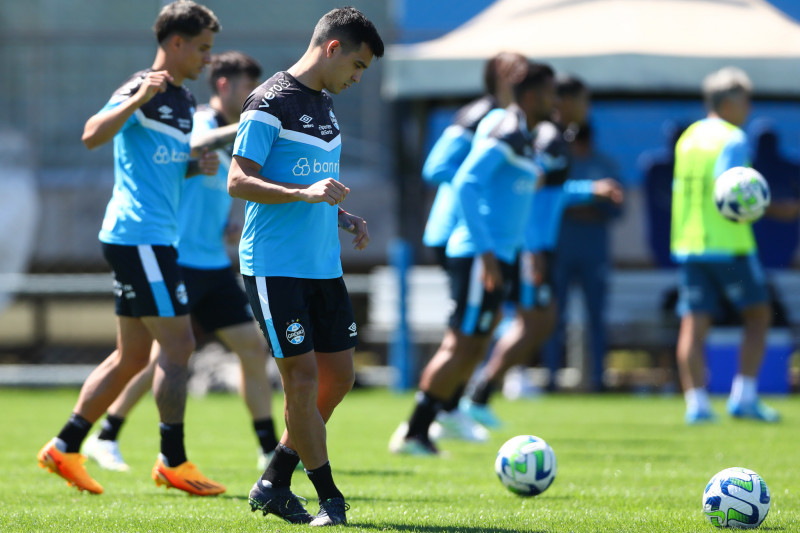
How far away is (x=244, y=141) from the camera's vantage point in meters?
4.36

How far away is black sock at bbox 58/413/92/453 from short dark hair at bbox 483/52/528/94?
11.5 ft

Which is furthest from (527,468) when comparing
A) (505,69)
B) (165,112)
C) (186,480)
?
(505,69)

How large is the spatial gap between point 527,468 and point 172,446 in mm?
1592

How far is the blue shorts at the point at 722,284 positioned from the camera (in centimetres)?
909

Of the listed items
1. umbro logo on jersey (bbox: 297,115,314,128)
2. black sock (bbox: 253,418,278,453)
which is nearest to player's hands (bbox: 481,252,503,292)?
black sock (bbox: 253,418,278,453)

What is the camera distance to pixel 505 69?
304 inches

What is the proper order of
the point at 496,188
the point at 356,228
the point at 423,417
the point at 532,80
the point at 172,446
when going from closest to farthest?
the point at 356,228
the point at 172,446
the point at 423,417
the point at 496,188
the point at 532,80

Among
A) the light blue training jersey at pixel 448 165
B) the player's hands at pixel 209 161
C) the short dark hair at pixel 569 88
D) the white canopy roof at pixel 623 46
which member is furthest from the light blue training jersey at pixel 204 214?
the white canopy roof at pixel 623 46

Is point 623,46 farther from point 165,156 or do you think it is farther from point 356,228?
point 356,228

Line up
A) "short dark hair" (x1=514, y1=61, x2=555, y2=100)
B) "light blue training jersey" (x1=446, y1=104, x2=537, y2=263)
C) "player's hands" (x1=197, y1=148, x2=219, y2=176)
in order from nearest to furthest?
1. "player's hands" (x1=197, y1=148, x2=219, y2=176)
2. "light blue training jersey" (x1=446, y1=104, x2=537, y2=263)
3. "short dark hair" (x1=514, y1=61, x2=555, y2=100)

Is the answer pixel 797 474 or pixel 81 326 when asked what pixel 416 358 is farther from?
pixel 797 474

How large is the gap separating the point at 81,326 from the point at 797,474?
9.71 m

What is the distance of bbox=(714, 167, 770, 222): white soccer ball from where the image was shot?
24.7 ft

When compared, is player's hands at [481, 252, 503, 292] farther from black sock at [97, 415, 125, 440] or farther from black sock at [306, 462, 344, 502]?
black sock at [306, 462, 344, 502]
